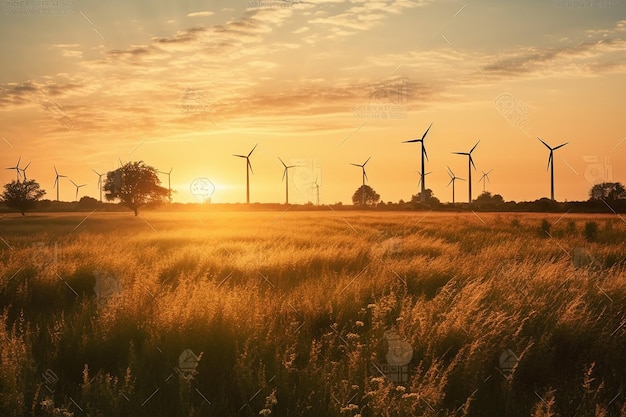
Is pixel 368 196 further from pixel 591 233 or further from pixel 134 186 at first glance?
pixel 591 233

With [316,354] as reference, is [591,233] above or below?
above

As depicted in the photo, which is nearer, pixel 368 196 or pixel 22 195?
pixel 22 195

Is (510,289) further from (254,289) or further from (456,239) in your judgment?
(456,239)

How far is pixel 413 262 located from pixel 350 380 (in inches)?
332

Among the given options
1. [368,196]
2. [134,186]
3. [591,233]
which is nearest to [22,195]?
[134,186]

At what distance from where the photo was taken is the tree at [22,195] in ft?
237

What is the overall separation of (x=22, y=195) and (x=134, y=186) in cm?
1770

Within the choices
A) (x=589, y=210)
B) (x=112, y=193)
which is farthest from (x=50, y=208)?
(x=589, y=210)

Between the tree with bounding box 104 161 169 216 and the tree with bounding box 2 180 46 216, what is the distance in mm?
12793

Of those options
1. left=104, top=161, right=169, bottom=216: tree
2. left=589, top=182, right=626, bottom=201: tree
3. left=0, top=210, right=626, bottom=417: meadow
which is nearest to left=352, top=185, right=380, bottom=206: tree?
left=589, top=182, right=626, bottom=201: tree

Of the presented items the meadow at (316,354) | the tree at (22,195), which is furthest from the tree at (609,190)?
the meadow at (316,354)

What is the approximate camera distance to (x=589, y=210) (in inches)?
2938

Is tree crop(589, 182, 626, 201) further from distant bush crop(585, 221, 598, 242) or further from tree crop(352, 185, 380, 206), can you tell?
distant bush crop(585, 221, 598, 242)

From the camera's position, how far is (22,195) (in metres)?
72.9
